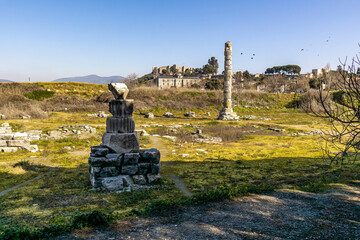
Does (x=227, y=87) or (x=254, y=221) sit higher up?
(x=227, y=87)

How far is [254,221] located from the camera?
5590 mm

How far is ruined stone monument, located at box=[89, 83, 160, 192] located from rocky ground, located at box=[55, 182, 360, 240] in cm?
231

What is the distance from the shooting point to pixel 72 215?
547cm

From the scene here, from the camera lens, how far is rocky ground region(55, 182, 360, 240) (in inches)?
196

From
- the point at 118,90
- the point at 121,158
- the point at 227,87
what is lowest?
the point at 121,158

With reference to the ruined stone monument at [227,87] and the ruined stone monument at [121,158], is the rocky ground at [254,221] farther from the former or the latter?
the ruined stone monument at [227,87]

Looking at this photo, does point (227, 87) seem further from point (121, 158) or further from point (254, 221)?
point (254, 221)

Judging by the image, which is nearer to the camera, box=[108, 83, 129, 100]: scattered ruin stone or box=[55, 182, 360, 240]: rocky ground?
box=[55, 182, 360, 240]: rocky ground

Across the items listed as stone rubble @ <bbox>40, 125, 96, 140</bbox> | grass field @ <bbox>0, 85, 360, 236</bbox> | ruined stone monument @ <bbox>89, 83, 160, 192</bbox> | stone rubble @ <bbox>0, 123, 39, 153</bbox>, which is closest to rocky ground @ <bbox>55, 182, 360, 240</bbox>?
grass field @ <bbox>0, 85, 360, 236</bbox>

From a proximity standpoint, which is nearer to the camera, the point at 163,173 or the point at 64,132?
the point at 163,173

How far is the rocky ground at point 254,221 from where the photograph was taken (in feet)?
16.3

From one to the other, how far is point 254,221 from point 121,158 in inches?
167

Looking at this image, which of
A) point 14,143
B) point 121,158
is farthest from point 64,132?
point 121,158

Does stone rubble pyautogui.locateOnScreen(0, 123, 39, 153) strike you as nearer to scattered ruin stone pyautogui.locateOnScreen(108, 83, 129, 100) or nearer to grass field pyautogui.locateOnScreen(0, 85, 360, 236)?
grass field pyautogui.locateOnScreen(0, 85, 360, 236)
